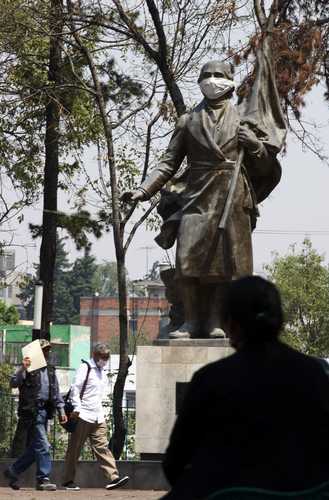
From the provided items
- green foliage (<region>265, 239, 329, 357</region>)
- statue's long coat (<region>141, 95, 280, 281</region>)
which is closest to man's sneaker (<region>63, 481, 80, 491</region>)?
statue's long coat (<region>141, 95, 280, 281</region>)

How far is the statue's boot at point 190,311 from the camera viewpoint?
14.0 metres

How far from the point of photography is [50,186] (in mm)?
27328

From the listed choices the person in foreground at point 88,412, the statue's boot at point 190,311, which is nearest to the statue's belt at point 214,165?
the statue's boot at point 190,311

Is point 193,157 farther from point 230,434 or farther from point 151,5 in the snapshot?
point 151,5

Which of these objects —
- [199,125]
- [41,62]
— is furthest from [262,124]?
[41,62]

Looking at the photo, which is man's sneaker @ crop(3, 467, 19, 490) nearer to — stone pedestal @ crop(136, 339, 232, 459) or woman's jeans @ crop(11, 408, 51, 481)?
woman's jeans @ crop(11, 408, 51, 481)

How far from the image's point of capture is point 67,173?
27.8m

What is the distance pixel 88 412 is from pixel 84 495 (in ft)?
6.11

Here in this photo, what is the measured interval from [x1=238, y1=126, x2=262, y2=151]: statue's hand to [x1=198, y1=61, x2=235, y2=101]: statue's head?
39 centimetres

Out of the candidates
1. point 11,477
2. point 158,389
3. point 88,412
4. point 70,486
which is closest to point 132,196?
point 158,389

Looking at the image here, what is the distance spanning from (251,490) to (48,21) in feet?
68.6

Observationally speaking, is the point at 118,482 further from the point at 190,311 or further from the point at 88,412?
the point at 190,311

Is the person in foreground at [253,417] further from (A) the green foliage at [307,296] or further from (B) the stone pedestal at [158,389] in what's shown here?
(A) the green foliage at [307,296]

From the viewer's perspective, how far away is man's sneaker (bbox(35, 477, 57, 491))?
51.2 ft
